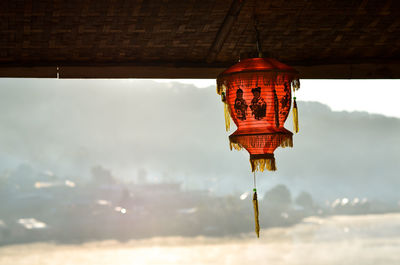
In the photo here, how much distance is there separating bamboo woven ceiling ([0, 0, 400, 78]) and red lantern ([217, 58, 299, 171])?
Answer: 0.17 meters

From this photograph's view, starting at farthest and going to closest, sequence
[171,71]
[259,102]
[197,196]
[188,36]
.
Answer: [197,196]
[171,71]
[188,36]
[259,102]

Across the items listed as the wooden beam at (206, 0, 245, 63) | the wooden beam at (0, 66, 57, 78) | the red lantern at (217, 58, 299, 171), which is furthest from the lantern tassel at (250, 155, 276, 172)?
the wooden beam at (0, 66, 57, 78)

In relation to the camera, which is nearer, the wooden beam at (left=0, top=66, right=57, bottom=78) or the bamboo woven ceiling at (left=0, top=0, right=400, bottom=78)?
the bamboo woven ceiling at (left=0, top=0, right=400, bottom=78)

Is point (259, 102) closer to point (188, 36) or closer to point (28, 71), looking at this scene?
point (188, 36)

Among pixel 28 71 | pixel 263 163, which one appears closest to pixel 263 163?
pixel 263 163

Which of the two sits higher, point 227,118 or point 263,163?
point 227,118

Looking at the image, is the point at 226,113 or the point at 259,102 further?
the point at 226,113

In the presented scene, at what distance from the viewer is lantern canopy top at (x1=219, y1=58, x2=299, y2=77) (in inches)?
104

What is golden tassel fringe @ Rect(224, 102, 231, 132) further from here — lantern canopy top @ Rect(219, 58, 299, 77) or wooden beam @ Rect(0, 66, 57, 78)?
wooden beam @ Rect(0, 66, 57, 78)

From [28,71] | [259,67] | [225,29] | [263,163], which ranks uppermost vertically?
[225,29]

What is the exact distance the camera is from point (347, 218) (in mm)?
7199

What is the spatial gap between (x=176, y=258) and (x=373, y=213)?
2.46 m

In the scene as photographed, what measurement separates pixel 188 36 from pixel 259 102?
1.78ft

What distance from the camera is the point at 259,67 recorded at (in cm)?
267
